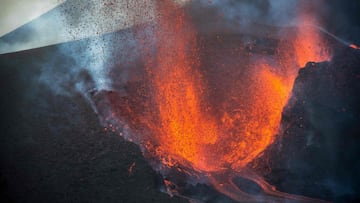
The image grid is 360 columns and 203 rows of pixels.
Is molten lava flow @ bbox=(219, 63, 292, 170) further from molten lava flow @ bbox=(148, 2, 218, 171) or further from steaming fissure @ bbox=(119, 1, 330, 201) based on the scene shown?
molten lava flow @ bbox=(148, 2, 218, 171)

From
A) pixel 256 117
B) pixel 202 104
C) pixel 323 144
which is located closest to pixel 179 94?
pixel 202 104

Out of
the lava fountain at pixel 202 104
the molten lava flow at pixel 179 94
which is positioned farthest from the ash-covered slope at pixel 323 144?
the molten lava flow at pixel 179 94

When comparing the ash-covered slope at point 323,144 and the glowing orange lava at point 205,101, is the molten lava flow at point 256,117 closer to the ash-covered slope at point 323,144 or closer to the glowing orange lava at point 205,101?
the glowing orange lava at point 205,101

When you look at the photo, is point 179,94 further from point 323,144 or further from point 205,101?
point 323,144

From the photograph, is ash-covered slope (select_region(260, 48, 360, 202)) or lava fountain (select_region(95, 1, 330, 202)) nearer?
ash-covered slope (select_region(260, 48, 360, 202))

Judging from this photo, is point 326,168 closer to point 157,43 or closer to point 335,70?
point 335,70

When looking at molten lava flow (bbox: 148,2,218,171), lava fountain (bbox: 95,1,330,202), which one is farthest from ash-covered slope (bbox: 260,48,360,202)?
molten lava flow (bbox: 148,2,218,171)
